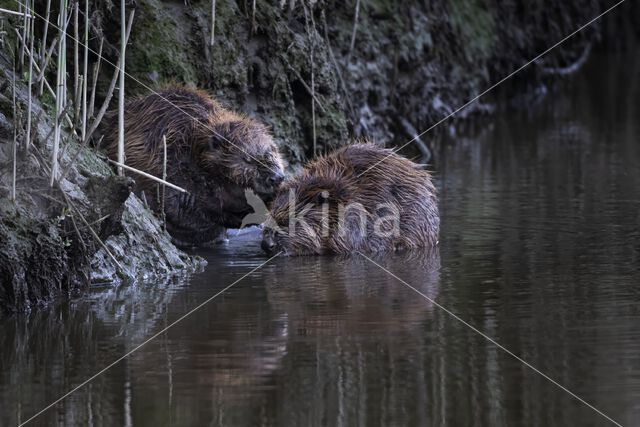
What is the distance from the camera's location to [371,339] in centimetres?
543

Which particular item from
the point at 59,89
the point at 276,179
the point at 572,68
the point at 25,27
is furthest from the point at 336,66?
the point at 572,68

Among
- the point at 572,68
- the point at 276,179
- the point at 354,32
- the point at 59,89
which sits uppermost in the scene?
the point at 572,68

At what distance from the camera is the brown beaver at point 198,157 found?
27.1 ft

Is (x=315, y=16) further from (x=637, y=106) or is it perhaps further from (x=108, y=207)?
(x=637, y=106)

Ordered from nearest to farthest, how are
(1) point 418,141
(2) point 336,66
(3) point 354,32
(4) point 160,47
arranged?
(4) point 160,47
(2) point 336,66
(3) point 354,32
(1) point 418,141

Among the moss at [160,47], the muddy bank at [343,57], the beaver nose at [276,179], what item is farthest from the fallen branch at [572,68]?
the beaver nose at [276,179]

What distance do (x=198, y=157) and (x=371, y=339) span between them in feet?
10.7

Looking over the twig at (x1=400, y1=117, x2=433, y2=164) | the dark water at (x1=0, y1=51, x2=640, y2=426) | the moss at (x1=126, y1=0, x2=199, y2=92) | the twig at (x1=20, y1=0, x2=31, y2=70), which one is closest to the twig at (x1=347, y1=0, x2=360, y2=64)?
the twig at (x1=400, y1=117, x2=433, y2=164)

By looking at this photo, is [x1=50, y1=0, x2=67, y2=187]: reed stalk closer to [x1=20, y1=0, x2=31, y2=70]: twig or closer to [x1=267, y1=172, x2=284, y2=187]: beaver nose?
[x1=20, y1=0, x2=31, y2=70]: twig

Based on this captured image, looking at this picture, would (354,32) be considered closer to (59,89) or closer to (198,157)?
(198,157)

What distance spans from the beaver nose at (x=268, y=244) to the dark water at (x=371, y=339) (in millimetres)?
97

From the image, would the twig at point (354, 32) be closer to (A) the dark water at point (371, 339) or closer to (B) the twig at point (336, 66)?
(B) the twig at point (336, 66)

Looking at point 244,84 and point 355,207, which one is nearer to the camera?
point 355,207

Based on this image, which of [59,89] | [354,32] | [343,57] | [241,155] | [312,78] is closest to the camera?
[59,89]
